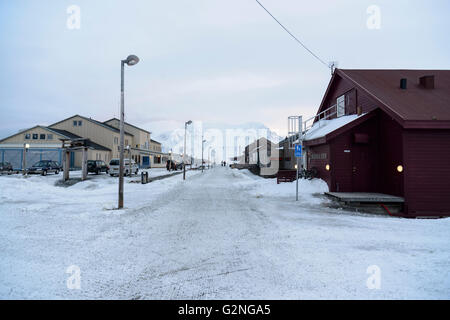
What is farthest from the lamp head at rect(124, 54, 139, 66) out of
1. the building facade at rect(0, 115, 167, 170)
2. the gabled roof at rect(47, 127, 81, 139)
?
the gabled roof at rect(47, 127, 81, 139)

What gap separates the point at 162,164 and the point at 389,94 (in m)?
65.5

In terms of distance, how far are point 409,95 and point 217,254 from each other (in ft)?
47.0

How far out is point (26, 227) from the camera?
25.8 feet

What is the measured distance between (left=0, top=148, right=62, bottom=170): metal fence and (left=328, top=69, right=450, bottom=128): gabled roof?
39.3 meters

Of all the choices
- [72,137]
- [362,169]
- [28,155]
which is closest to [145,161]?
[72,137]

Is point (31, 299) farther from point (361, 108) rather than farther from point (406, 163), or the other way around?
point (361, 108)

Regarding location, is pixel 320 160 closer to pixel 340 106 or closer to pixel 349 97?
pixel 349 97

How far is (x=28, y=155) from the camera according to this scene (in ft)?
125

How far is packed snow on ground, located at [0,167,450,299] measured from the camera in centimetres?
408

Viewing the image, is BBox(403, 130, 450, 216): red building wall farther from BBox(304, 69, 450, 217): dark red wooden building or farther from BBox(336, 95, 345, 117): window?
BBox(336, 95, 345, 117): window

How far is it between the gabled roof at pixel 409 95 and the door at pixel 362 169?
306 cm

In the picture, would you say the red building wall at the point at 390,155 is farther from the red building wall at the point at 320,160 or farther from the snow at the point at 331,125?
the red building wall at the point at 320,160

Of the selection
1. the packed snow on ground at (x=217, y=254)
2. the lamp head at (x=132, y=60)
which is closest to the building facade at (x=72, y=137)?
the lamp head at (x=132, y=60)

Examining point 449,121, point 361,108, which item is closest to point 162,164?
point 361,108
